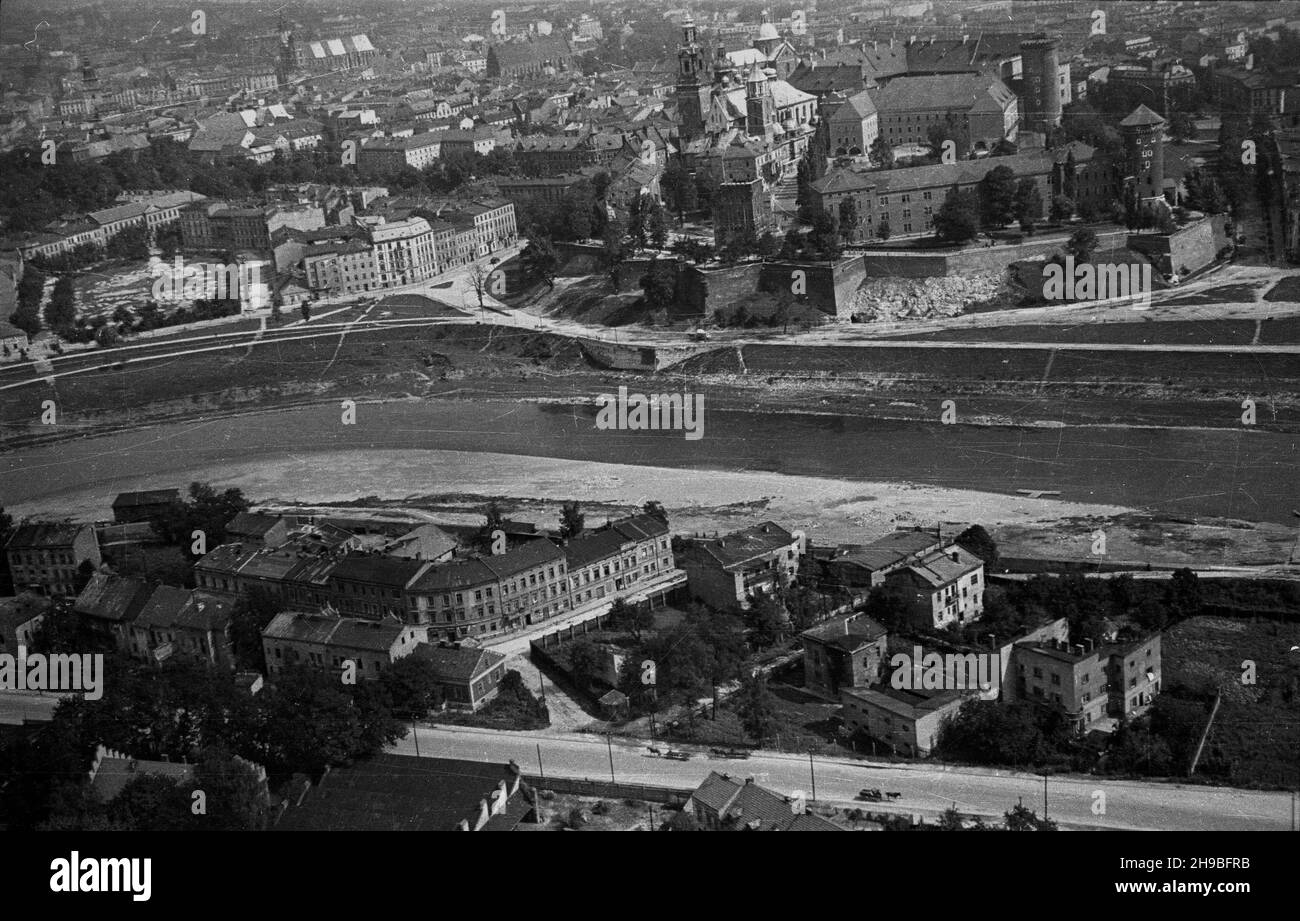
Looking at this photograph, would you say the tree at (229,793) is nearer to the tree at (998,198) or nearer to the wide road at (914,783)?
the wide road at (914,783)

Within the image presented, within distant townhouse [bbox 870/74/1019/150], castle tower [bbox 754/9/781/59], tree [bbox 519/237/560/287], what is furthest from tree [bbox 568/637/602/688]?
castle tower [bbox 754/9/781/59]

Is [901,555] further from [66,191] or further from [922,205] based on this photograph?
[66,191]

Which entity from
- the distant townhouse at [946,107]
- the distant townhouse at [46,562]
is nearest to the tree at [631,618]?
the distant townhouse at [46,562]

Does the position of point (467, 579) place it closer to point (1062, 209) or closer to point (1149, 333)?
point (1149, 333)

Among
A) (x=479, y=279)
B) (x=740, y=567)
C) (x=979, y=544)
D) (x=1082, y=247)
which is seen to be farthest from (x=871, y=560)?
(x=479, y=279)

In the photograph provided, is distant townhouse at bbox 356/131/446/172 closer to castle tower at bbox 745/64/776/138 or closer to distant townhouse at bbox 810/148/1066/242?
castle tower at bbox 745/64/776/138

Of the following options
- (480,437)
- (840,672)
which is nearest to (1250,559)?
(840,672)
